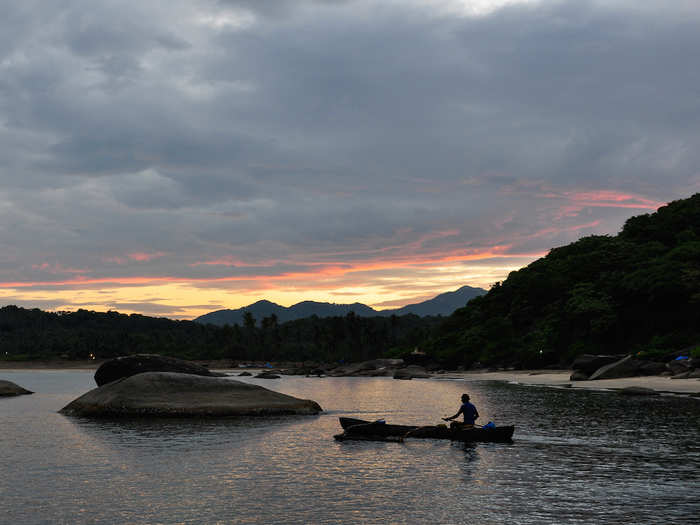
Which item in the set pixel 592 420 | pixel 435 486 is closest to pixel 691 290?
pixel 592 420

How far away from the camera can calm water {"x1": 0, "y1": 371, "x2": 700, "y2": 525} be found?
650 inches

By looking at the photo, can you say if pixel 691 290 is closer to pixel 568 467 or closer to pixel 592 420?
pixel 592 420

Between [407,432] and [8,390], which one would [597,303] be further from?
[8,390]

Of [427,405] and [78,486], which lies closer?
[78,486]

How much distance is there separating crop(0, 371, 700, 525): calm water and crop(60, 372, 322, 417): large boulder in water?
2.05 m

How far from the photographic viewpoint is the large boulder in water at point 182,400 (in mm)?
38938

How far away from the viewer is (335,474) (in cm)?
2167

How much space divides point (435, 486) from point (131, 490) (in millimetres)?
9090

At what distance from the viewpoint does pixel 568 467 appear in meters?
22.6

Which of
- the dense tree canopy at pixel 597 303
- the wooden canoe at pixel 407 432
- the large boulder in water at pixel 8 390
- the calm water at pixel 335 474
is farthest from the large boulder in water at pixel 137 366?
the dense tree canopy at pixel 597 303

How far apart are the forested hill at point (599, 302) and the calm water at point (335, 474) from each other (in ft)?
203

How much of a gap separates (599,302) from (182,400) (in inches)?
3294

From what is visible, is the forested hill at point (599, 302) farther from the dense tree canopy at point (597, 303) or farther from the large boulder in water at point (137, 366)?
the large boulder in water at point (137, 366)

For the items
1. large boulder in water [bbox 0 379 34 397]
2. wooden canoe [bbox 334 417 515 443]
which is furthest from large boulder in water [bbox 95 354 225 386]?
wooden canoe [bbox 334 417 515 443]
